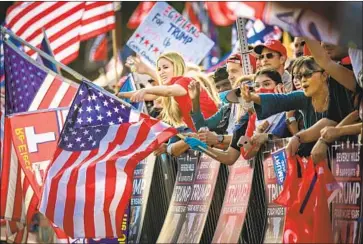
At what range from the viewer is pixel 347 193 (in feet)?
38.1

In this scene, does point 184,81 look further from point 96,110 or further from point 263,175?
point 263,175

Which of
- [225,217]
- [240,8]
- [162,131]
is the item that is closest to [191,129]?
[162,131]

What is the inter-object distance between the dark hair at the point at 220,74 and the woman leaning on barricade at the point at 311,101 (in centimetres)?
282

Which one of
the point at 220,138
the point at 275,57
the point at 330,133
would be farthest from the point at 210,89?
the point at 330,133

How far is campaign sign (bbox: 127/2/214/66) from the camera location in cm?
1994

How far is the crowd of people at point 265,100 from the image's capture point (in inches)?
465

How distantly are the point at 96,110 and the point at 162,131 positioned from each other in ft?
3.64

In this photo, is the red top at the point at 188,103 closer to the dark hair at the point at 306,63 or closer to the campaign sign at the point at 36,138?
the campaign sign at the point at 36,138

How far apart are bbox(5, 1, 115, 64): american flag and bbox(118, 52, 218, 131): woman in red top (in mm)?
7292

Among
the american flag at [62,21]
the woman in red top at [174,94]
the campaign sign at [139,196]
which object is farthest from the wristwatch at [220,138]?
the american flag at [62,21]

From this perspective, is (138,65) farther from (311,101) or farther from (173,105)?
(311,101)

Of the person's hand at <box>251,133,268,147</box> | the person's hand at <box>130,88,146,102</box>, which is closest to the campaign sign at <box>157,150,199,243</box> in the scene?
the person's hand at <box>130,88,146,102</box>

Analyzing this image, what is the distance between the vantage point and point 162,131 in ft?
47.4

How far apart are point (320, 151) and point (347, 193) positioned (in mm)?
437
